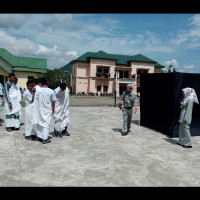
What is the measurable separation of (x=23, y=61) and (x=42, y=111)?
3308 cm

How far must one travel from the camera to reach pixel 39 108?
6.24 m

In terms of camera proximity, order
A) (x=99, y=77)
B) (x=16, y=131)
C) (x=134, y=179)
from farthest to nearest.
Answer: (x=99, y=77), (x=16, y=131), (x=134, y=179)

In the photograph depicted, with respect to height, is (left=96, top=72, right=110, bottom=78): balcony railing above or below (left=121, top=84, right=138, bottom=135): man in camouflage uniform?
above

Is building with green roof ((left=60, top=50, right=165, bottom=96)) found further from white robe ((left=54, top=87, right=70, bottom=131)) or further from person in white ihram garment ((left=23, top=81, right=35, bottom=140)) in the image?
person in white ihram garment ((left=23, top=81, right=35, bottom=140))

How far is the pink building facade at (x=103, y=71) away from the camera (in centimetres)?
4544

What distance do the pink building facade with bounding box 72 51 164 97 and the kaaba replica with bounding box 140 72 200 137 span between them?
3542 centimetres

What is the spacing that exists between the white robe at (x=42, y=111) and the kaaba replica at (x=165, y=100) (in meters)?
3.99

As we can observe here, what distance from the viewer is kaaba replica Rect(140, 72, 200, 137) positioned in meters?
7.35

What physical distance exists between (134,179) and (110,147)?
2.17 m

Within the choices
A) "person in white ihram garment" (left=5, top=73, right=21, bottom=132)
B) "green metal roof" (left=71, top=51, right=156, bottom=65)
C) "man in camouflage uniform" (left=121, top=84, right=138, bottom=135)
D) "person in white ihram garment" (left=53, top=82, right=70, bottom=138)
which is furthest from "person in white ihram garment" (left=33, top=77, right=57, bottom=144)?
"green metal roof" (left=71, top=51, right=156, bottom=65)
